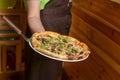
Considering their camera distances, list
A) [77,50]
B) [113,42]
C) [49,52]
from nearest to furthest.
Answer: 1. [49,52]
2. [77,50]
3. [113,42]

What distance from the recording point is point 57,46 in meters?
1.12

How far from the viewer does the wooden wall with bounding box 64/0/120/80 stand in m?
1.27

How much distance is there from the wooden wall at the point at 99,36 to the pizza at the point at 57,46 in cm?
22

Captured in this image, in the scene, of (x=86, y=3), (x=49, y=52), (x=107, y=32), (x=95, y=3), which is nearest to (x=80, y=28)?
(x=86, y=3)

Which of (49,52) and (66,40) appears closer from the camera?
(49,52)

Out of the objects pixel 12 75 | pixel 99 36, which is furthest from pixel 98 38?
pixel 12 75

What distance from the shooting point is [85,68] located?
166 cm

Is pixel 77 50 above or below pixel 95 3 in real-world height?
below

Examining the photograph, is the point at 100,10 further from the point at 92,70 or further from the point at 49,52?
the point at 49,52

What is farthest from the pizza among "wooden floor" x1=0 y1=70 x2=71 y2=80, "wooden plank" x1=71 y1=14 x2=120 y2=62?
"wooden floor" x1=0 y1=70 x2=71 y2=80

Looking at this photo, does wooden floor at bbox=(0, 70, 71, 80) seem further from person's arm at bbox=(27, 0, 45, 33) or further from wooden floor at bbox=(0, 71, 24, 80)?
person's arm at bbox=(27, 0, 45, 33)

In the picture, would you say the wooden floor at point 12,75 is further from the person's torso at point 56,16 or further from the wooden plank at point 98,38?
the person's torso at point 56,16

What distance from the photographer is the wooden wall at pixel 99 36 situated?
1269 millimetres

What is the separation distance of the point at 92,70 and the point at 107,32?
0.31m
